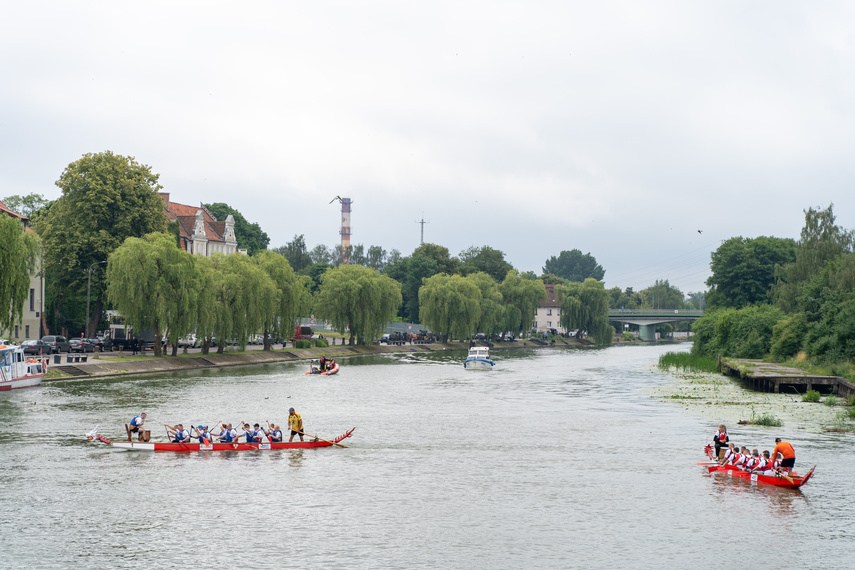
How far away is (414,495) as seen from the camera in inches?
1265

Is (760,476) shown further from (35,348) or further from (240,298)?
(35,348)

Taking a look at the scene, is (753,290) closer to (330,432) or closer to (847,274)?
(847,274)

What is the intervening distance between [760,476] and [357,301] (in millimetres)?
83018

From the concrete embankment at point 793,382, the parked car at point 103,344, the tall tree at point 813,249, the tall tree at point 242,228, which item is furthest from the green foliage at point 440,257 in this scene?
the concrete embankment at point 793,382

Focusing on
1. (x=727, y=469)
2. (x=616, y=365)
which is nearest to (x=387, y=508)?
(x=727, y=469)

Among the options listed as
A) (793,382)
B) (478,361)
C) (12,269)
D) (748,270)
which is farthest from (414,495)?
(748,270)

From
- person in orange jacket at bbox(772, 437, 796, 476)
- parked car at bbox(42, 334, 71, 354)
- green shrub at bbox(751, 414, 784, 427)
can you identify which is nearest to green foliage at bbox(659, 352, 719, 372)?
green shrub at bbox(751, 414, 784, 427)

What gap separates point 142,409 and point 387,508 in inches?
1094

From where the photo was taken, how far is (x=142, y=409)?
2077 inches

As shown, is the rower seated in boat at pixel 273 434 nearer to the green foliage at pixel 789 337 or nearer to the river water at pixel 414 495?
the river water at pixel 414 495

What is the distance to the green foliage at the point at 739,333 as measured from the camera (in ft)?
303

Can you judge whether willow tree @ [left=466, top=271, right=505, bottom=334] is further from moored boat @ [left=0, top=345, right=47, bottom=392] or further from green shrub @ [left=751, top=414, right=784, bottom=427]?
green shrub @ [left=751, top=414, right=784, bottom=427]

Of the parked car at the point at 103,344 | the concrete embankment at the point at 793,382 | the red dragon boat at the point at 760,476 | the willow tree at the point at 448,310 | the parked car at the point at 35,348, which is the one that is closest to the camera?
the red dragon boat at the point at 760,476

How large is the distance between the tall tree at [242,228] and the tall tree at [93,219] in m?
68.5
